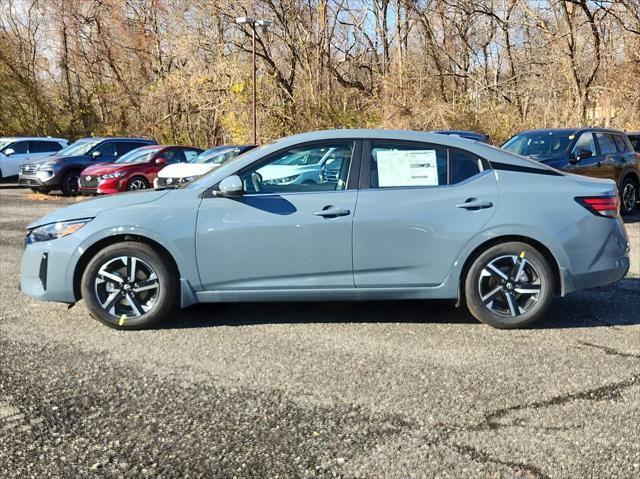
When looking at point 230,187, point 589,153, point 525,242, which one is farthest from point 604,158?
point 230,187

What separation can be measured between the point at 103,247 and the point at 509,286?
3135 millimetres

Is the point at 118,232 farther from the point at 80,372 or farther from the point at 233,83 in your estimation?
the point at 233,83

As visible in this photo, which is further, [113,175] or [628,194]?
[113,175]

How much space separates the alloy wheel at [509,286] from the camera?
17.0ft

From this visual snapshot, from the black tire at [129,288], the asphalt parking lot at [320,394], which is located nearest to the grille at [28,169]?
the asphalt parking lot at [320,394]

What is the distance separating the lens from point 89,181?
16.5 meters

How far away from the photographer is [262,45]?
32.0m

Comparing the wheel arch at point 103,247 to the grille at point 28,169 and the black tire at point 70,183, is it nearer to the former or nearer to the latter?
the black tire at point 70,183

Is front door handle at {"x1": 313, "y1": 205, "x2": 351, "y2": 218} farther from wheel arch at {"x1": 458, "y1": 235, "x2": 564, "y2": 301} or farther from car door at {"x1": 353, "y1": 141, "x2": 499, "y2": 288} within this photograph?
wheel arch at {"x1": 458, "y1": 235, "x2": 564, "y2": 301}

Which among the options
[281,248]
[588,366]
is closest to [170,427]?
[281,248]

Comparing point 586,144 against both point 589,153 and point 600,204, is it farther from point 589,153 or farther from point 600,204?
point 600,204

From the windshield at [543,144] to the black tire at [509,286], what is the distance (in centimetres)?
698

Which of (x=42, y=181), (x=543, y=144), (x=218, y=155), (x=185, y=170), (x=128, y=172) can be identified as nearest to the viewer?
(x=543, y=144)

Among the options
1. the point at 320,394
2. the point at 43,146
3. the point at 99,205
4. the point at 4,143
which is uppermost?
the point at 4,143
